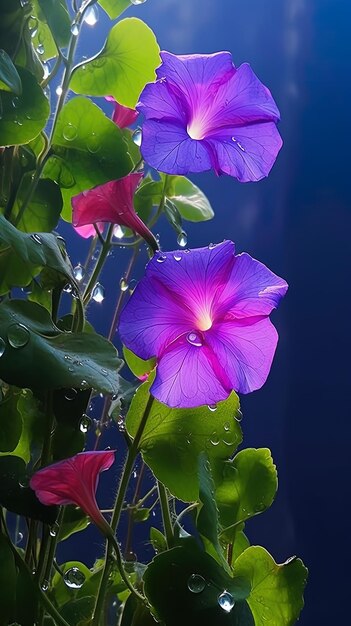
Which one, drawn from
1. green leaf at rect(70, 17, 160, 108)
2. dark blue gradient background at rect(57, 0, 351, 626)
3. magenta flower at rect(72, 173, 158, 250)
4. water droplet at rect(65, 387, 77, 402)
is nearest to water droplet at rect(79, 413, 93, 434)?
water droplet at rect(65, 387, 77, 402)

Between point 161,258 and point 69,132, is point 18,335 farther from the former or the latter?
point 69,132

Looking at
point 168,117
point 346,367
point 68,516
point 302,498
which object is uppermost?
point 168,117

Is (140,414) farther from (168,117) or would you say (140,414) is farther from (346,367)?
(346,367)

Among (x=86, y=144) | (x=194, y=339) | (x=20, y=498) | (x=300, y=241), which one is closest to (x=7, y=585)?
(x=20, y=498)

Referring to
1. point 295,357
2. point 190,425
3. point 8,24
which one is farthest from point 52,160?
point 295,357

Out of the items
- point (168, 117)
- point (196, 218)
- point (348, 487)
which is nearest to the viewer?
point (168, 117)

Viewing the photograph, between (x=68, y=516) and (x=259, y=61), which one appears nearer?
(x=68, y=516)

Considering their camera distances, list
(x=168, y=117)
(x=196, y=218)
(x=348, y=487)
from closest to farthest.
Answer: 1. (x=168, y=117)
2. (x=196, y=218)
3. (x=348, y=487)
